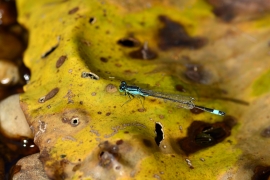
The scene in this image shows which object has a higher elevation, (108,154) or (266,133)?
(108,154)

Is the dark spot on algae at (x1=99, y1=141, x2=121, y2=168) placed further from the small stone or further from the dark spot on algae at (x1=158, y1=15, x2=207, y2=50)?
the dark spot on algae at (x1=158, y1=15, x2=207, y2=50)

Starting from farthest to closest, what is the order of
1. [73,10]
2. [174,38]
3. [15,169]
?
[174,38], [73,10], [15,169]

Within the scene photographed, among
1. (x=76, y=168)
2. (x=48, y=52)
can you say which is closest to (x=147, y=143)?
(x=76, y=168)

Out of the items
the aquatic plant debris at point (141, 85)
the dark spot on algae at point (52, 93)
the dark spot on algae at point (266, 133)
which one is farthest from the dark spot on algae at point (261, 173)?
the dark spot on algae at point (52, 93)

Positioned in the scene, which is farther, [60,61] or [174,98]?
[60,61]

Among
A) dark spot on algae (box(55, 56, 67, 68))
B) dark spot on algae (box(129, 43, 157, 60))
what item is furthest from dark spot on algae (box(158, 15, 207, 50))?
dark spot on algae (box(55, 56, 67, 68))

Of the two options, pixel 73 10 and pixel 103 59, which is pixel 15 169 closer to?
pixel 103 59

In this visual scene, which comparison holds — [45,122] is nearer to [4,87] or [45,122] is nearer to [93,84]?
[93,84]
